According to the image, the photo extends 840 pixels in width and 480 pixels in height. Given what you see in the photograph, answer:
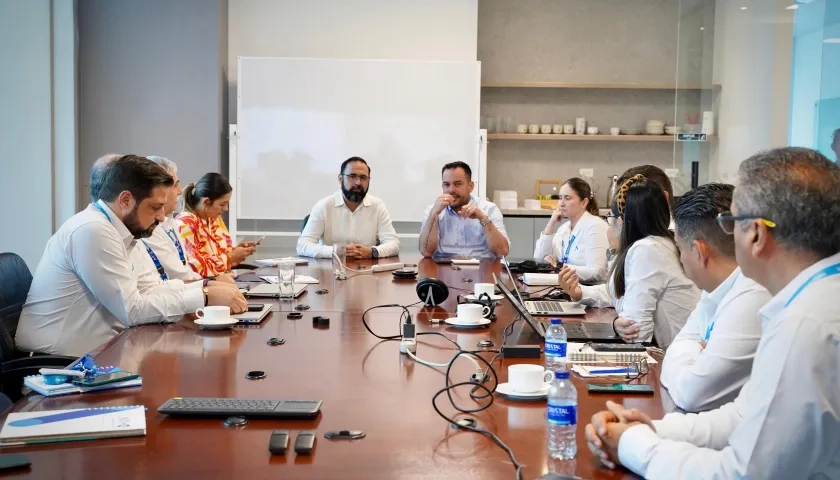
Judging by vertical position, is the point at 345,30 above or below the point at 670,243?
above

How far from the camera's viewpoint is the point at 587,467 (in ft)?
4.97

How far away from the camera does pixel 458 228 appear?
5.61 metres

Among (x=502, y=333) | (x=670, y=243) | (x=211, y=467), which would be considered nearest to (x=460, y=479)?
(x=211, y=467)

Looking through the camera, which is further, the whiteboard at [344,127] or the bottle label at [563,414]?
the whiteboard at [344,127]

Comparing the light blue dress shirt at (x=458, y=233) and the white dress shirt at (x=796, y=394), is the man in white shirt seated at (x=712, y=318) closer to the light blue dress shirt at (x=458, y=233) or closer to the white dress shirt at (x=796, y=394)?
the white dress shirt at (x=796, y=394)

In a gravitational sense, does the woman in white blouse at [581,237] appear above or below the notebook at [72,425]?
above

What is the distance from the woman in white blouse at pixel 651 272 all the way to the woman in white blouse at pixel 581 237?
52.5 inches

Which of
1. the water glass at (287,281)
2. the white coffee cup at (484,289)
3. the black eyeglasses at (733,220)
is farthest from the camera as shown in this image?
the water glass at (287,281)

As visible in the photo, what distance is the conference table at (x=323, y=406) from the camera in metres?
1.49

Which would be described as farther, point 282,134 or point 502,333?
point 282,134

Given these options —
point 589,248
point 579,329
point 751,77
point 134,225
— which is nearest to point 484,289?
point 579,329

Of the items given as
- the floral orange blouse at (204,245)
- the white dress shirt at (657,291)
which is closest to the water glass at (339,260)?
the floral orange blouse at (204,245)

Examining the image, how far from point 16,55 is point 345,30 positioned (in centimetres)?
248

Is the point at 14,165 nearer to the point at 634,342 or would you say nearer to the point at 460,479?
the point at 634,342
